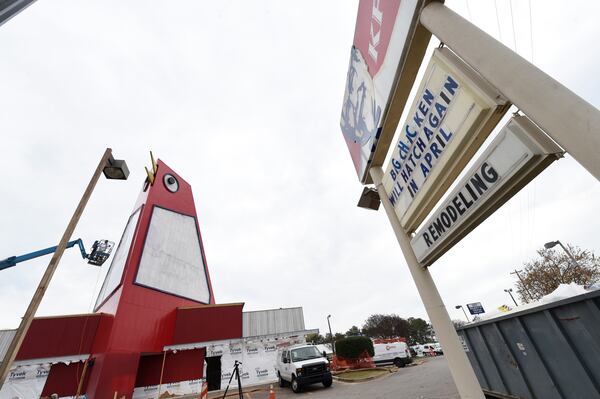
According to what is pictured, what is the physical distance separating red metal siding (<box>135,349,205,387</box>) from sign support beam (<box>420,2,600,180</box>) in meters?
18.9

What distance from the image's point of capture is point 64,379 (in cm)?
1340

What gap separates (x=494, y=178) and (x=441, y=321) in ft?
6.54

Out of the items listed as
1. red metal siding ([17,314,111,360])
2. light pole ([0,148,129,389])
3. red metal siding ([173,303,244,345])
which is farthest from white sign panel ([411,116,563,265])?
red metal siding ([17,314,111,360])

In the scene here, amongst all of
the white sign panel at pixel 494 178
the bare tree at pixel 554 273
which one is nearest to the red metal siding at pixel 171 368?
the white sign panel at pixel 494 178

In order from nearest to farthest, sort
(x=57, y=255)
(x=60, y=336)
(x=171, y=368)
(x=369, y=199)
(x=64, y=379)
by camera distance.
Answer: (x=57, y=255), (x=369, y=199), (x=64, y=379), (x=60, y=336), (x=171, y=368)

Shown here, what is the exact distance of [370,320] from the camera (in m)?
76.0

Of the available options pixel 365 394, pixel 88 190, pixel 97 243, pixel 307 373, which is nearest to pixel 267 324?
pixel 307 373

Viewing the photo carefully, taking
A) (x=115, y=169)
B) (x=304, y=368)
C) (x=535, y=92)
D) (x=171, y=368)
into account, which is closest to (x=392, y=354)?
(x=304, y=368)

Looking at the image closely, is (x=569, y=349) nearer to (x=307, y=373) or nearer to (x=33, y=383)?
(x=307, y=373)

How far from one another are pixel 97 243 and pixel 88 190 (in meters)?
20.4

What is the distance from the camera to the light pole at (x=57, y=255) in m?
3.69

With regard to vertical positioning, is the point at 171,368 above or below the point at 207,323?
below

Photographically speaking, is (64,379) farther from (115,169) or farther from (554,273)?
(554,273)

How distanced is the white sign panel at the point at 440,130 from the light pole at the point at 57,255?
528 centimetres
